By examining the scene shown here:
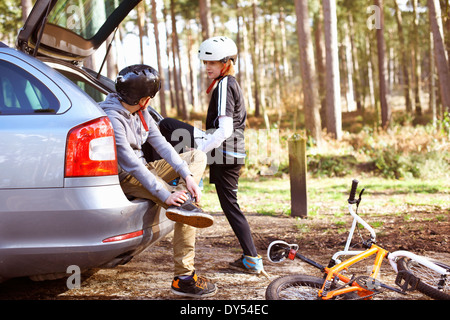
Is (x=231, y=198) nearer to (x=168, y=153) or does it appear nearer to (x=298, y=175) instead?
(x=168, y=153)

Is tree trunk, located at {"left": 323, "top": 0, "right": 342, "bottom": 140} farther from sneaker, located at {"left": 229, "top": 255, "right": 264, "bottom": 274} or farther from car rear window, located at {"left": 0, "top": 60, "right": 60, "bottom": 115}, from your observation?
car rear window, located at {"left": 0, "top": 60, "right": 60, "bottom": 115}

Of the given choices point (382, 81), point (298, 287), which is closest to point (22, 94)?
point (298, 287)

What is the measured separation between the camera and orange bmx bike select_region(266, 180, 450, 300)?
3.08 m

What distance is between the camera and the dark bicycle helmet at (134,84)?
3373 millimetres

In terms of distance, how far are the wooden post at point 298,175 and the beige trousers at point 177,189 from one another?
10.3 ft

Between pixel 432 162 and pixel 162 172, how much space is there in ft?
29.4

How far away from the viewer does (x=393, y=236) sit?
541 centimetres

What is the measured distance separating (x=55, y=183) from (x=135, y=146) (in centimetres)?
78

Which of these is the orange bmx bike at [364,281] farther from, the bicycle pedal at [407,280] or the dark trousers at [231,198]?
the dark trousers at [231,198]

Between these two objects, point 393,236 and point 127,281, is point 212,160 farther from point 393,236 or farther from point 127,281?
point 393,236

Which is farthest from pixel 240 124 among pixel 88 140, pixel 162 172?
pixel 88 140

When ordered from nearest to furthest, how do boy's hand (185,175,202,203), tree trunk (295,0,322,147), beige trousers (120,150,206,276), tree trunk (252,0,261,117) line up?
1. beige trousers (120,150,206,276)
2. boy's hand (185,175,202,203)
3. tree trunk (295,0,322,147)
4. tree trunk (252,0,261,117)

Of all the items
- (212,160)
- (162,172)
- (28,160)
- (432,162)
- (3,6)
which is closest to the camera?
(28,160)

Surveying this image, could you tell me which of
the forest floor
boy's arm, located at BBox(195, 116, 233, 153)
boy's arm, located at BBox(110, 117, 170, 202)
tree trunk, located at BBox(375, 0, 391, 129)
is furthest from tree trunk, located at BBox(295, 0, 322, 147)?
boy's arm, located at BBox(110, 117, 170, 202)
